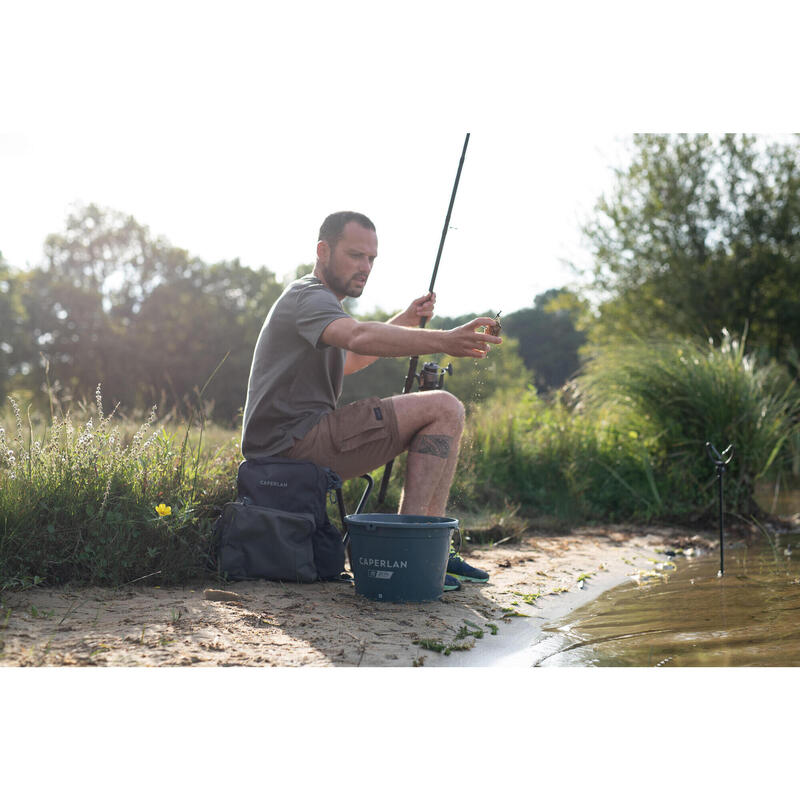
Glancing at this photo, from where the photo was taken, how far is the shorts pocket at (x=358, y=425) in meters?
3.50

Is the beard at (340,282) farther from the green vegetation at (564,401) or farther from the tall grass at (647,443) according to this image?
the tall grass at (647,443)

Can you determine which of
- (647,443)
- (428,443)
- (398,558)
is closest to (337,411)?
(428,443)

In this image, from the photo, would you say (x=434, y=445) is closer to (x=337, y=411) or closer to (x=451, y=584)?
(x=337, y=411)

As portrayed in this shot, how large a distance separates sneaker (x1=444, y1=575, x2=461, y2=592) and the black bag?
1.59ft

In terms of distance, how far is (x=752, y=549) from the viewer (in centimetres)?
491

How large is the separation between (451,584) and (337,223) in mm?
1738

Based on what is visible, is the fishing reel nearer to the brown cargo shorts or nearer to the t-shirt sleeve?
the brown cargo shorts

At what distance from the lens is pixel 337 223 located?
3551 mm

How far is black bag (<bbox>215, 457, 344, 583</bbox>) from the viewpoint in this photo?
331 cm

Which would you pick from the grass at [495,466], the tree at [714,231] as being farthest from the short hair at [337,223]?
the tree at [714,231]
